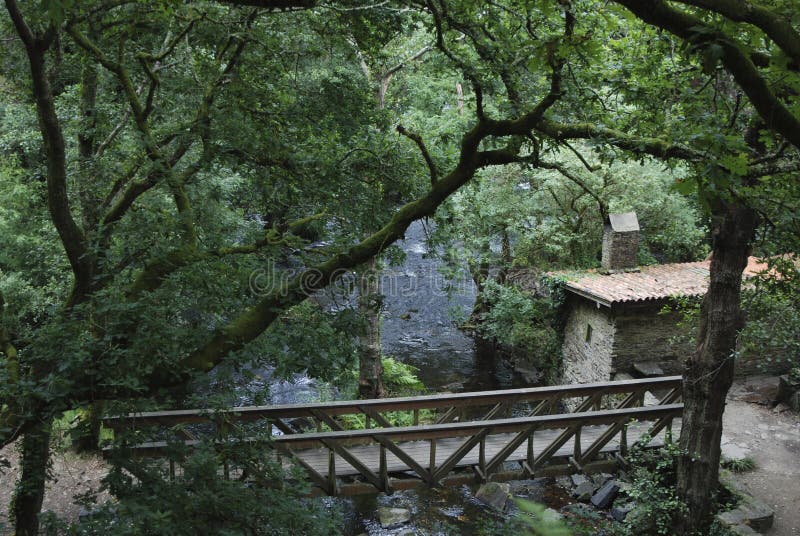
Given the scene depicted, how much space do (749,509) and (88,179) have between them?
337 inches

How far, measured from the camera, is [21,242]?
420 inches

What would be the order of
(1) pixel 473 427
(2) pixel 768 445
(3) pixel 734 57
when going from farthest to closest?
(2) pixel 768 445, (1) pixel 473 427, (3) pixel 734 57

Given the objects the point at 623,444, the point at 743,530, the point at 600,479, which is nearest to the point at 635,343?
the point at 600,479

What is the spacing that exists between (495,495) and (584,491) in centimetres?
124

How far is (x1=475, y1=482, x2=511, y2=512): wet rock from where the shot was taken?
793 cm

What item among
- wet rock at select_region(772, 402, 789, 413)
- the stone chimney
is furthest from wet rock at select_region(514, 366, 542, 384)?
wet rock at select_region(772, 402, 789, 413)

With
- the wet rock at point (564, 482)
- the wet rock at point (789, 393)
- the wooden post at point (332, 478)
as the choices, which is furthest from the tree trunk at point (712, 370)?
the wet rock at point (789, 393)

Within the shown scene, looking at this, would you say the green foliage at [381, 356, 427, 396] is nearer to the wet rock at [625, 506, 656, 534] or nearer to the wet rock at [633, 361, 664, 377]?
the wet rock at [633, 361, 664, 377]

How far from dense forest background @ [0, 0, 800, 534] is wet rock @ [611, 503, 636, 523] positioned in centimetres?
78

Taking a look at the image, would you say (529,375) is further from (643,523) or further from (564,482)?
(643,523)

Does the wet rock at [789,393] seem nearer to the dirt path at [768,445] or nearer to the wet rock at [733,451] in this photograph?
the dirt path at [768,445]

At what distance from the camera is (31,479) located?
5.00 metres

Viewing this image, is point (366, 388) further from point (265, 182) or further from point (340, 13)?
point (340, 13)

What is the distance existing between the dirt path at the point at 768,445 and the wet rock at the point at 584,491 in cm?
195
